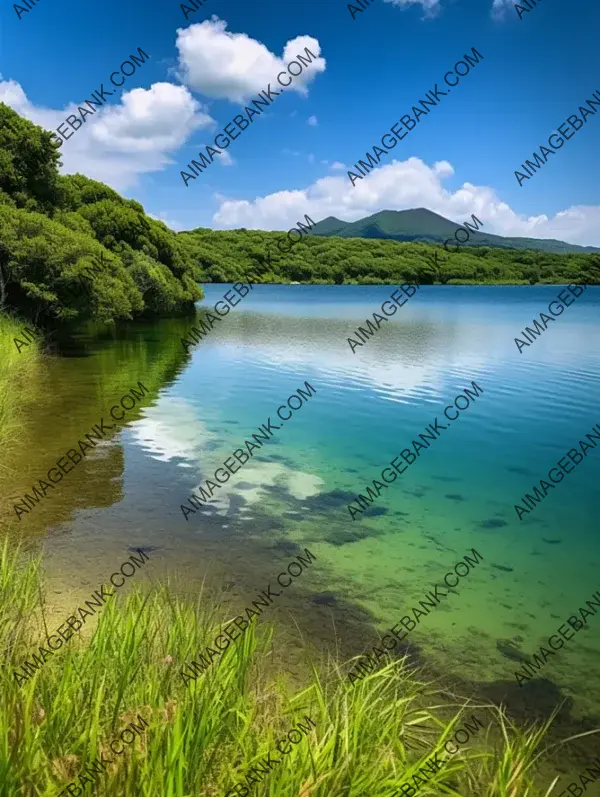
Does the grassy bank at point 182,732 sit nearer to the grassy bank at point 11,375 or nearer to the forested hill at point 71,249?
the grassy bank at point 11,375

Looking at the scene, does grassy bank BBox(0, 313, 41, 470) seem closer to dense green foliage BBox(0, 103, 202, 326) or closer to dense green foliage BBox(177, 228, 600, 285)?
dense green foliage BBox(0, 103, 202, 326)

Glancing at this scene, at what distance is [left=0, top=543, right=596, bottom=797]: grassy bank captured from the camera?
305 centimetres

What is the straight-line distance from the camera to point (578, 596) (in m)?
8.05

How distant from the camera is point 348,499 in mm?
11156

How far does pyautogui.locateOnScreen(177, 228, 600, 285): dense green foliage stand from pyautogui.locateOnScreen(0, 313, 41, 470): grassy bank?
10480 cm

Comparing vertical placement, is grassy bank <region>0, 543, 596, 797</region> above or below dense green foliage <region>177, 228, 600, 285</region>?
below

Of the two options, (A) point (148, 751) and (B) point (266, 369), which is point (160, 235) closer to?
(B) point (266, 369)

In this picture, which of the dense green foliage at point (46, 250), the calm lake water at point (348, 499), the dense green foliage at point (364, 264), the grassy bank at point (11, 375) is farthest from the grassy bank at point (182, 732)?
the dense green foliage at point (364, 264)

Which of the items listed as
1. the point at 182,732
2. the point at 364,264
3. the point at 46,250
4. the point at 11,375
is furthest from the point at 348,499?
the point at 364,264

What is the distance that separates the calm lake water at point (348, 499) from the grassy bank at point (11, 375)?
42 centimetres

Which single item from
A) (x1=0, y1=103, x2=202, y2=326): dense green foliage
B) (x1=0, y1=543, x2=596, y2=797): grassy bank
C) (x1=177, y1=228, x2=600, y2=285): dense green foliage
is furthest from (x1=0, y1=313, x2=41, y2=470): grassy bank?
(x1=177, y1=228, x2=600, y2=285): dense green foliage

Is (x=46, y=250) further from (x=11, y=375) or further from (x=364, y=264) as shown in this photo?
(x=364, y=264)

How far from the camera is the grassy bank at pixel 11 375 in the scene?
464 inches

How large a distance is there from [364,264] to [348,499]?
128 meters
